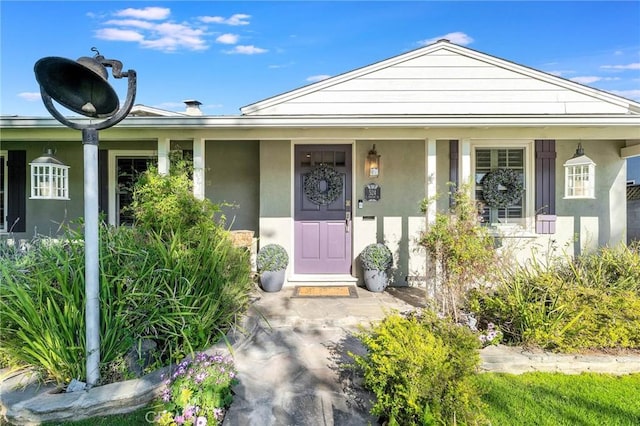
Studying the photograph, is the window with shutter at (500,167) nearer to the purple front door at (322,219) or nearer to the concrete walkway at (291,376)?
the purple front door at (322,219)

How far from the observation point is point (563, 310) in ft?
9.40

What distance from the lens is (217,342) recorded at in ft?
8.87

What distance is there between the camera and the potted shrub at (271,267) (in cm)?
469

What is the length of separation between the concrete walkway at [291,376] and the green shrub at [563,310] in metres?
0.15

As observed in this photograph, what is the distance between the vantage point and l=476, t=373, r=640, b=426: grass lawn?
6.82ft

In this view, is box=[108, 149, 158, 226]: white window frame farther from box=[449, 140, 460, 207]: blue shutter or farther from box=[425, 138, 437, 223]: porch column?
box=[449, 140, 460, 207]: blue shutter

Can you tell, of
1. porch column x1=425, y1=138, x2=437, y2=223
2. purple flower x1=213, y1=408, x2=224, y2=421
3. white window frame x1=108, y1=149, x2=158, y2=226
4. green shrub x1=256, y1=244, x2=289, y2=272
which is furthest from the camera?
white window frame x1=108, y1=149, x2=158, y2=226

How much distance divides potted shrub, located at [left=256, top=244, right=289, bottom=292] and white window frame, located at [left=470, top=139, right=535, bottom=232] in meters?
3.04

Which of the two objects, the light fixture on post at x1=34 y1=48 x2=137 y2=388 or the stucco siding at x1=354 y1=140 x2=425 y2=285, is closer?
the light fixture on post at x1=34 y1=48 x2=137 y2=388

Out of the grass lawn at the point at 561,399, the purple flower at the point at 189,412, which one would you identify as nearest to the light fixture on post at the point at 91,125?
the purple flower at the point at 189,412

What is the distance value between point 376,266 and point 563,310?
2254mm

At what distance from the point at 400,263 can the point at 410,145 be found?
1831 mm

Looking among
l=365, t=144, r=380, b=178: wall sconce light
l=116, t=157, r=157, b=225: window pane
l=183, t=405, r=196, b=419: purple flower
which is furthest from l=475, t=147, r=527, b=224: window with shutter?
l=116, t=157, r=157, b=225: window pane

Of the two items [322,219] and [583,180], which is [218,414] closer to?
[322,219]
